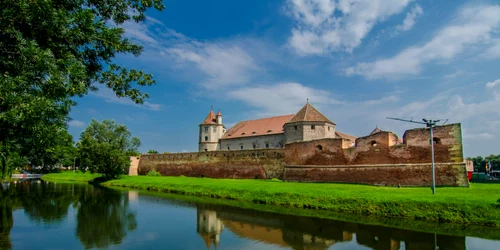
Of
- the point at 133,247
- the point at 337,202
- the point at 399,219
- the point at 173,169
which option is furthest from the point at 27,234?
the point at 173,169

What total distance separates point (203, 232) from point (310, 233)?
134 inches

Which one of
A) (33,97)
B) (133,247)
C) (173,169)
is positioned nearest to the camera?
(33,97)

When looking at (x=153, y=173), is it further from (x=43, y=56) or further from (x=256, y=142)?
(x=43, y=56)

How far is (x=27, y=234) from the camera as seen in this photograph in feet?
32.4

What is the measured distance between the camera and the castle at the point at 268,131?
98.7 ft

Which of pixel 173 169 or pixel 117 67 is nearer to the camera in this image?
pixel 117 67

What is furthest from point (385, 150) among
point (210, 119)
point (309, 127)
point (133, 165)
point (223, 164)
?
point (133, 165)

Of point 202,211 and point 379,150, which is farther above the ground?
point 379,150

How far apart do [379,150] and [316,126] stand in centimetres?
1236

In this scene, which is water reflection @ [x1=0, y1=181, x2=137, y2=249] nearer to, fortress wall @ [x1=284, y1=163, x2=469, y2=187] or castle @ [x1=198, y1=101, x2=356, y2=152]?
fortress wall @ [x1=284, y1=163, x2=469, y2=187]

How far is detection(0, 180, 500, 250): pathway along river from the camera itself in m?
8.86

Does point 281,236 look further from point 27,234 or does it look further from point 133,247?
point 27,234

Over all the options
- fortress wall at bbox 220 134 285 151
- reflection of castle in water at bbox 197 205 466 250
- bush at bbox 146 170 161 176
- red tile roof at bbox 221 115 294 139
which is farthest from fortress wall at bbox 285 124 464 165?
bush at bbox 146 170 161 176

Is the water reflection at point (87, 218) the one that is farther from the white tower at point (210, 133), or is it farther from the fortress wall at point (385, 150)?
the white tower at point (210, 133)
